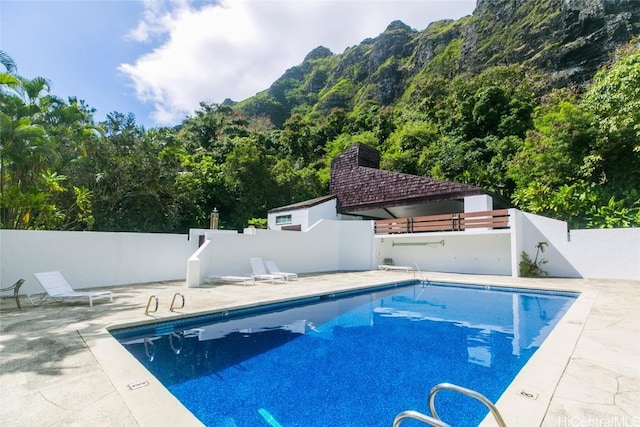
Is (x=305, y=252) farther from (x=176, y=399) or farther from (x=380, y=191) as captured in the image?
(x=176, y=399)

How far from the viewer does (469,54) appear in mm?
45250

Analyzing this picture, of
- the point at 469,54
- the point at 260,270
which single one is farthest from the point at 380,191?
the point at 469,54

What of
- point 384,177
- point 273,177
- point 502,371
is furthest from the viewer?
point 273,177

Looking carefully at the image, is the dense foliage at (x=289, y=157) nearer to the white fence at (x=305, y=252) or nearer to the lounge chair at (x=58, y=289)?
the white fence at (x=305, y=252)

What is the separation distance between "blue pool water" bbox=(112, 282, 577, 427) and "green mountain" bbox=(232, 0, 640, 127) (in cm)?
3621

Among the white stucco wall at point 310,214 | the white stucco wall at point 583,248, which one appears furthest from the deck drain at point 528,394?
the white stucco wall at point 310,214

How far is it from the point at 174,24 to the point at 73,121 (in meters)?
6.36

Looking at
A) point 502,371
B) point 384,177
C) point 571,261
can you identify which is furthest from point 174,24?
point 571,261

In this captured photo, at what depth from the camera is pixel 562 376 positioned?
347 cm

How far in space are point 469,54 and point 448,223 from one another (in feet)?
139

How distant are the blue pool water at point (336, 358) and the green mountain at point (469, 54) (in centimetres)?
3621

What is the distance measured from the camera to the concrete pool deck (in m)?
2.63

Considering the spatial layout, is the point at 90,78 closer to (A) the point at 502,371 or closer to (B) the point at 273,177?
(B) the point at 273,177

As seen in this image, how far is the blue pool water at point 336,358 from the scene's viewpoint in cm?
348
